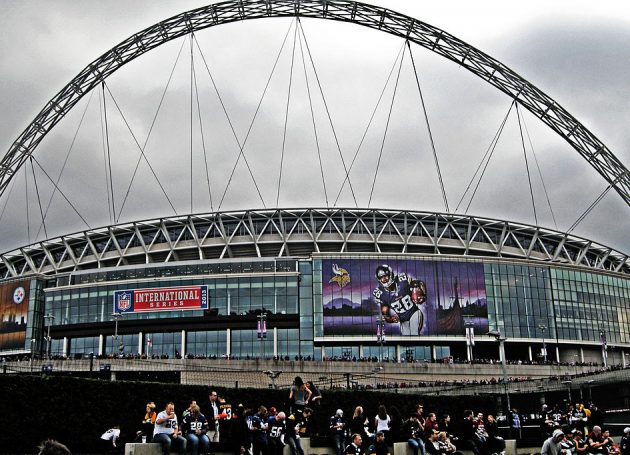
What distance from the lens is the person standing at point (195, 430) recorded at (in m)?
20.4

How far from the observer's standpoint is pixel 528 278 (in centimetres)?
10512

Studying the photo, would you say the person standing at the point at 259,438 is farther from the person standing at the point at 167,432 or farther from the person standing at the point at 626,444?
the person standing at the point at 626,444

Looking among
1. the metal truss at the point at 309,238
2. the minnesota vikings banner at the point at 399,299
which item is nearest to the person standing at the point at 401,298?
the minnesota vikings banner at the point at 399,299

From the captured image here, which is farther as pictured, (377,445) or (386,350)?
(386,350)

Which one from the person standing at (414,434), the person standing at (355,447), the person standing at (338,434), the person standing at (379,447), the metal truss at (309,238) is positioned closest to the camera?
the person standing at (379,447)

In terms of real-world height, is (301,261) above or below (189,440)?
above

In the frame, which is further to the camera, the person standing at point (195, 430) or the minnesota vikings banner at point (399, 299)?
the minnesota vikings banner at point (399, 299)

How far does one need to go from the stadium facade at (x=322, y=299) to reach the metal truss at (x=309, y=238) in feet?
1.17

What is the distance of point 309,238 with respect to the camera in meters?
115

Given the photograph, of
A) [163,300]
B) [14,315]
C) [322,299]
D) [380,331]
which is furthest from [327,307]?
[14,315]

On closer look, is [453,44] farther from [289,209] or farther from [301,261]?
[289,209]

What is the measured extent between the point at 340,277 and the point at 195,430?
3103 inches

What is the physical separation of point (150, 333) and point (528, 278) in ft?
177

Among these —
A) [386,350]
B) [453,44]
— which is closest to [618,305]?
[386,350]
